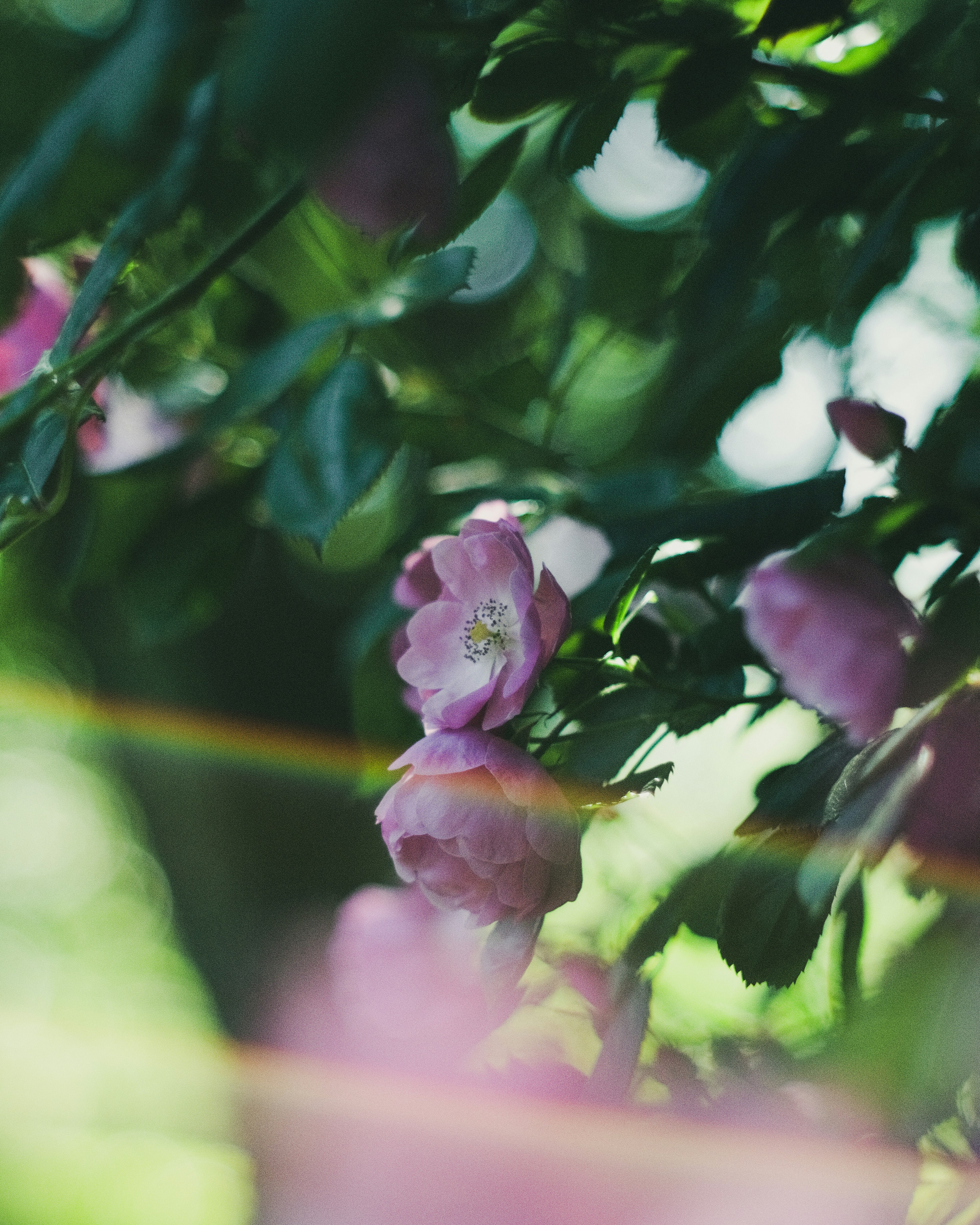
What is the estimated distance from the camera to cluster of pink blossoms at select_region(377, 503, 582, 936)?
332mm

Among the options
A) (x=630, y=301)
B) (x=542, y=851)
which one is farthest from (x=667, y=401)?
(x=542, y=851)

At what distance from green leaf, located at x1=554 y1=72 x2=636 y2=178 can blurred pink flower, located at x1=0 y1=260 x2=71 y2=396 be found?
0.35 meters

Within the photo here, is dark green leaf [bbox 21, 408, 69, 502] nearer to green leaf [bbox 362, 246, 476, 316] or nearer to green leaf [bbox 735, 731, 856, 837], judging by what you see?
green leaf [bbox 362, 246, 476, 316]

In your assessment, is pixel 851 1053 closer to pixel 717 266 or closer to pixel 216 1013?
pixel 717 266

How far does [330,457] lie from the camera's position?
44 cm

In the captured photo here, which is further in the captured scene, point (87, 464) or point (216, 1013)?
point (216, 1013)

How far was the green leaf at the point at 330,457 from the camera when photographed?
419 millimetres

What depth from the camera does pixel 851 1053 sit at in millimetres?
363

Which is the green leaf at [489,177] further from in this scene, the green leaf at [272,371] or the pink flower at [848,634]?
the pink flower at [848,634]

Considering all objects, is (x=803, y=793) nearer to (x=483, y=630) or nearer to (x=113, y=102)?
(x=483, y=630)

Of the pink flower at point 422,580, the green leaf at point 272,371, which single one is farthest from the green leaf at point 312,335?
the pink flower at point 422,580

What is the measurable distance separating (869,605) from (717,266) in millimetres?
179

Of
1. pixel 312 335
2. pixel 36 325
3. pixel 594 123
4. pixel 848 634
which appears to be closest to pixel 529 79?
pixel 594 123

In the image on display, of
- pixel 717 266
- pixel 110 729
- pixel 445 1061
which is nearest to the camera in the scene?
pixel 717 266
